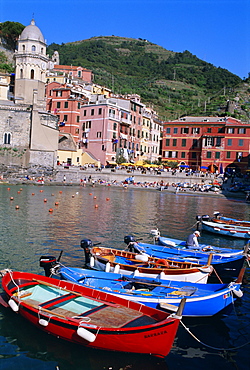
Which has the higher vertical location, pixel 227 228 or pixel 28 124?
pixel 28 124

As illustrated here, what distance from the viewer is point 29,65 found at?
72.4 m

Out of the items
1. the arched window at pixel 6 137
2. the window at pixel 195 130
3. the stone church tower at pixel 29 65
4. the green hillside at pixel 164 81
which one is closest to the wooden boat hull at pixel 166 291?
the arched window at pixel 6 137

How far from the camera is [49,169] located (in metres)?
66.8

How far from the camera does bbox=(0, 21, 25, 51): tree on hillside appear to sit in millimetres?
95312

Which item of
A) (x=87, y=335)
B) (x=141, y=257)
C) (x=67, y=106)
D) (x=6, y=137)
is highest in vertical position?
(x=67, y=106)

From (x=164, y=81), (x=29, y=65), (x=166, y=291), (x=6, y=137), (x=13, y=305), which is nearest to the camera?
(x=13, y=305)

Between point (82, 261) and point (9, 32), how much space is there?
94918 millimetres

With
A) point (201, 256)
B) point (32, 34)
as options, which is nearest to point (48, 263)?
point (201, 256)

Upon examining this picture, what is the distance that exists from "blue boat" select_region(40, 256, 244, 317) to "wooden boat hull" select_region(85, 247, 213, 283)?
487mm

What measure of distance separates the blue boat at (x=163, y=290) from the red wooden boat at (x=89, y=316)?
791 millimetres

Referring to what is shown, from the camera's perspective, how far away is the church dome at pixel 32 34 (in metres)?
72.4

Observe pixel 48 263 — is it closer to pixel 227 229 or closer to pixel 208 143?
pixel 227 229

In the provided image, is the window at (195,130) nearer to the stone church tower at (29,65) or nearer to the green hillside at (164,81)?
the green hillside at (164,81)

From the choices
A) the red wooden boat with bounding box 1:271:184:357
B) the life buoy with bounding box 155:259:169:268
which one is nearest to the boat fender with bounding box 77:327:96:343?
the red wooden boat with bounding box 1:271:184:357
